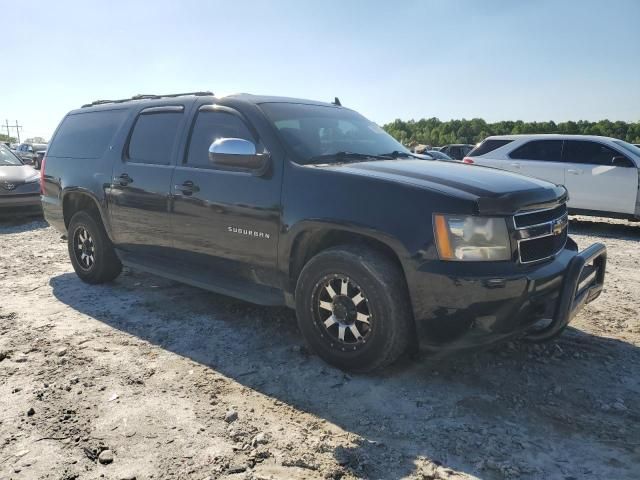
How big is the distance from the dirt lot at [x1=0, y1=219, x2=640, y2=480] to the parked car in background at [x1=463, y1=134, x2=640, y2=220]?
5.21m

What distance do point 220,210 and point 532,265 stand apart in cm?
219

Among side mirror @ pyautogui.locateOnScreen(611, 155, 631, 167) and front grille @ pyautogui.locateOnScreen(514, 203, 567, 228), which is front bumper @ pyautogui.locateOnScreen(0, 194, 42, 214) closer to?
front grille @ pyautogui.locateOnScreen(514, 203, 567, 228)

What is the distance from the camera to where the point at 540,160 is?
396 inches

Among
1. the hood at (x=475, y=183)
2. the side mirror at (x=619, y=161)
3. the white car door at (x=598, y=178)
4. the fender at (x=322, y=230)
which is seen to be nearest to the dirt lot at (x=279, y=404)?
the fender at (x=322, y=230)

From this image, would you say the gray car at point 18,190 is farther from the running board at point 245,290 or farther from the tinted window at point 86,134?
the running board at point 245,290

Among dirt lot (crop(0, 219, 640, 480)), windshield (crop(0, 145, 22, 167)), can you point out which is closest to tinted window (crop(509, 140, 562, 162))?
dirt lot (crop(0, 219, 640, 480))

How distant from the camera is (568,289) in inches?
123

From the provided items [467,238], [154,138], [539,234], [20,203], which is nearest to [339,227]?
[467,238]

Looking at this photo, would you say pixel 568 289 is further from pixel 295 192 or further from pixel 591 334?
pixel 295 192

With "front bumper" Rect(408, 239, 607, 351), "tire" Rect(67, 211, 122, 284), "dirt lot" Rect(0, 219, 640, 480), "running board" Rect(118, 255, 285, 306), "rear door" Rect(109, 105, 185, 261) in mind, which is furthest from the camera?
"tire" Rect(67, 211, 122, 284)

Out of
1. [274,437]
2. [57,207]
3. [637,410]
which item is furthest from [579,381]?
[57,207]

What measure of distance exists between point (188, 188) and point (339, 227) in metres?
1.51

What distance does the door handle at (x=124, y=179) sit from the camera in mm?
4819

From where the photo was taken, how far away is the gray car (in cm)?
961
